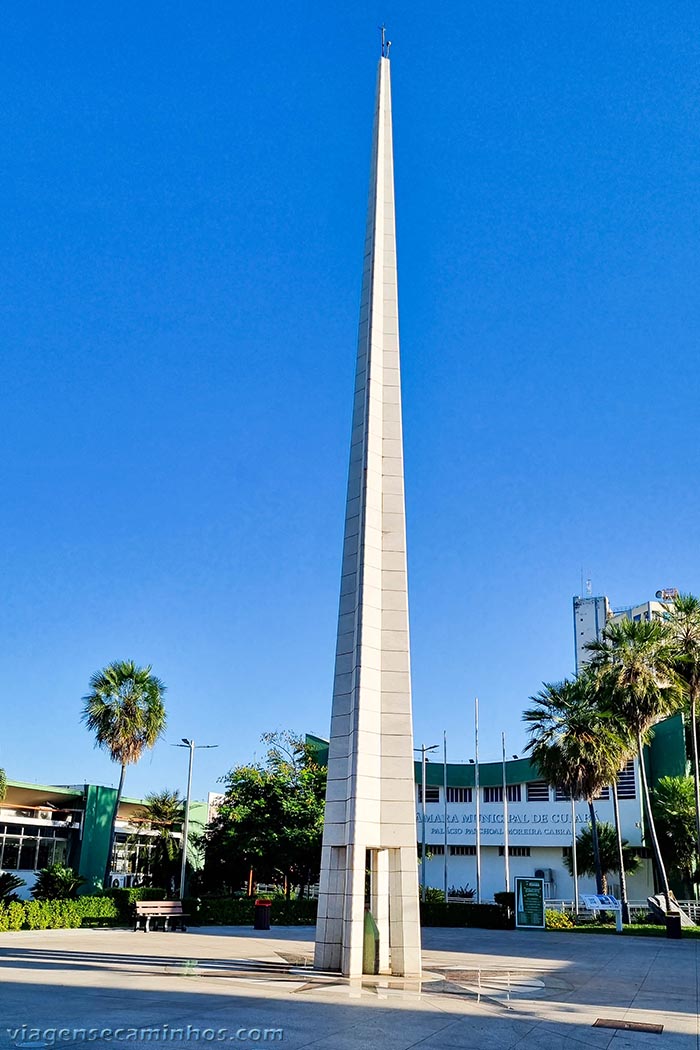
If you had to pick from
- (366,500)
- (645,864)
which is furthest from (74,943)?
(645,864)

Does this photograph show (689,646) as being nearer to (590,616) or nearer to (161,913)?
(161,913)

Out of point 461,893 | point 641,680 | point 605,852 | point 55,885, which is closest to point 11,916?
point 55,885

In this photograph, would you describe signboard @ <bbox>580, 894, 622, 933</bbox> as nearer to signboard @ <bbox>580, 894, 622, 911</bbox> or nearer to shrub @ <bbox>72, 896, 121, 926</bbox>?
signboard @ <bbox>580, 894, 622, 911</bbox>

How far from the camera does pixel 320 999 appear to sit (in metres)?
13.2

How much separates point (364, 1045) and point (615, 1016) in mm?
4991

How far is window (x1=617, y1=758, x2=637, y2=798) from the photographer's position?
5725cm

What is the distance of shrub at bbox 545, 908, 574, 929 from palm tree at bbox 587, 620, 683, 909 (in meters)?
4.57

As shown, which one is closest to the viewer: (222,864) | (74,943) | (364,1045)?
(364,1045)

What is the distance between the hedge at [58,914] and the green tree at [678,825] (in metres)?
33.8

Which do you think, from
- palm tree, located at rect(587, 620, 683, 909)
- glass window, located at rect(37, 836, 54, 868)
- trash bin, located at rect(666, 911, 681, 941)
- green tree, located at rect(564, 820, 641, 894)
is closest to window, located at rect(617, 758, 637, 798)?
green tree, located at rect(564, 820, 641, 894)

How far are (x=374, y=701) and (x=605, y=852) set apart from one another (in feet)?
140

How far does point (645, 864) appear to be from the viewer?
5703 cm

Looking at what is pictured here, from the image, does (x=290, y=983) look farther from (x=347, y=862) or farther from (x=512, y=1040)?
(x=512, y=1040)

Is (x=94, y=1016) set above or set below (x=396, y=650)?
below
